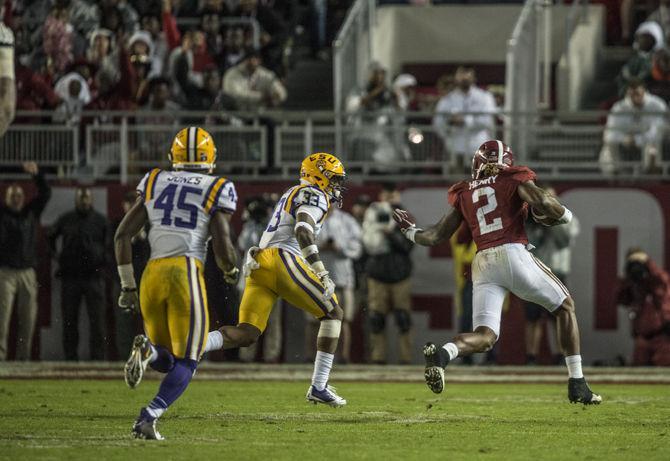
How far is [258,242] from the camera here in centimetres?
1656

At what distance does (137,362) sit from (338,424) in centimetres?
176

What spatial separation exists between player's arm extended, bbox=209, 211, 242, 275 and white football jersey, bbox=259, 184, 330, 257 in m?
2.03

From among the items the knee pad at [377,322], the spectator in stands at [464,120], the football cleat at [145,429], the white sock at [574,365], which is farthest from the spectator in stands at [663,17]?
the football cleat at [145,429]

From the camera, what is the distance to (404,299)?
17.3 m

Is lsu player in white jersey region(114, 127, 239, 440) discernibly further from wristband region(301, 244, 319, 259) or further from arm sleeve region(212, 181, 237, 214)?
wristband region(301, 244, 319, 259)

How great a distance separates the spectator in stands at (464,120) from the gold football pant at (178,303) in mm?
8723

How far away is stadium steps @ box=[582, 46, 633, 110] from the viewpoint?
66.5 ft

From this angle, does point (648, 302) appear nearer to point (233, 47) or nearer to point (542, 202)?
point (233, 47)

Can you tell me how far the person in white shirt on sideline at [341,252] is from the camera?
16938 mm

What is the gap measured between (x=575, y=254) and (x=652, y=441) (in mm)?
9111

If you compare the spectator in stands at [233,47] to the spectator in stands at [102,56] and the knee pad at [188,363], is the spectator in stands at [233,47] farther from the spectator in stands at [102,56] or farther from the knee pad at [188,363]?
the knee pad at [188,363]

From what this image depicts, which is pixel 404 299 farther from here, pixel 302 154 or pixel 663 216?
pixel 663 216

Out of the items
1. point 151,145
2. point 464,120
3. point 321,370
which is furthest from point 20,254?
point 321,370

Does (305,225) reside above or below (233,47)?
below
